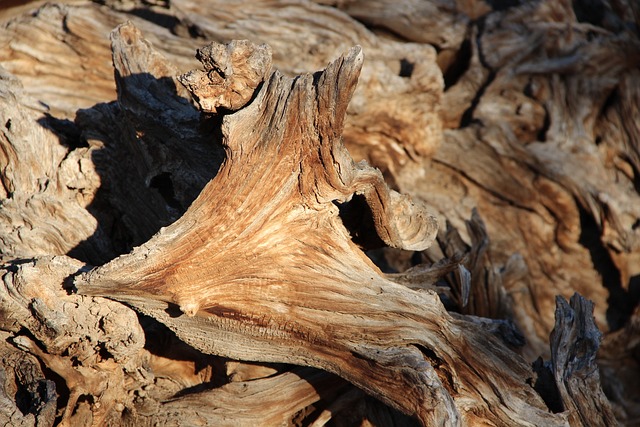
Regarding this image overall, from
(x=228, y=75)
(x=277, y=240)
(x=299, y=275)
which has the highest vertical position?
(x=228, y=75)

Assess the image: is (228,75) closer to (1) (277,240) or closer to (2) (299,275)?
(1) (277,240)

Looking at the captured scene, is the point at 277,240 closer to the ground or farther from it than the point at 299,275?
farther from it

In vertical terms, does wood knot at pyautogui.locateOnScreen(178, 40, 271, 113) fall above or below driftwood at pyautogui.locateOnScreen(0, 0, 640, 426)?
above

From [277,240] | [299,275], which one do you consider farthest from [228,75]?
[299,275]

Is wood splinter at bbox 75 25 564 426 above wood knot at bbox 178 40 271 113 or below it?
below

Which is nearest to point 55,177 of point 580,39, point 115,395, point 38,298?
point 38,298
